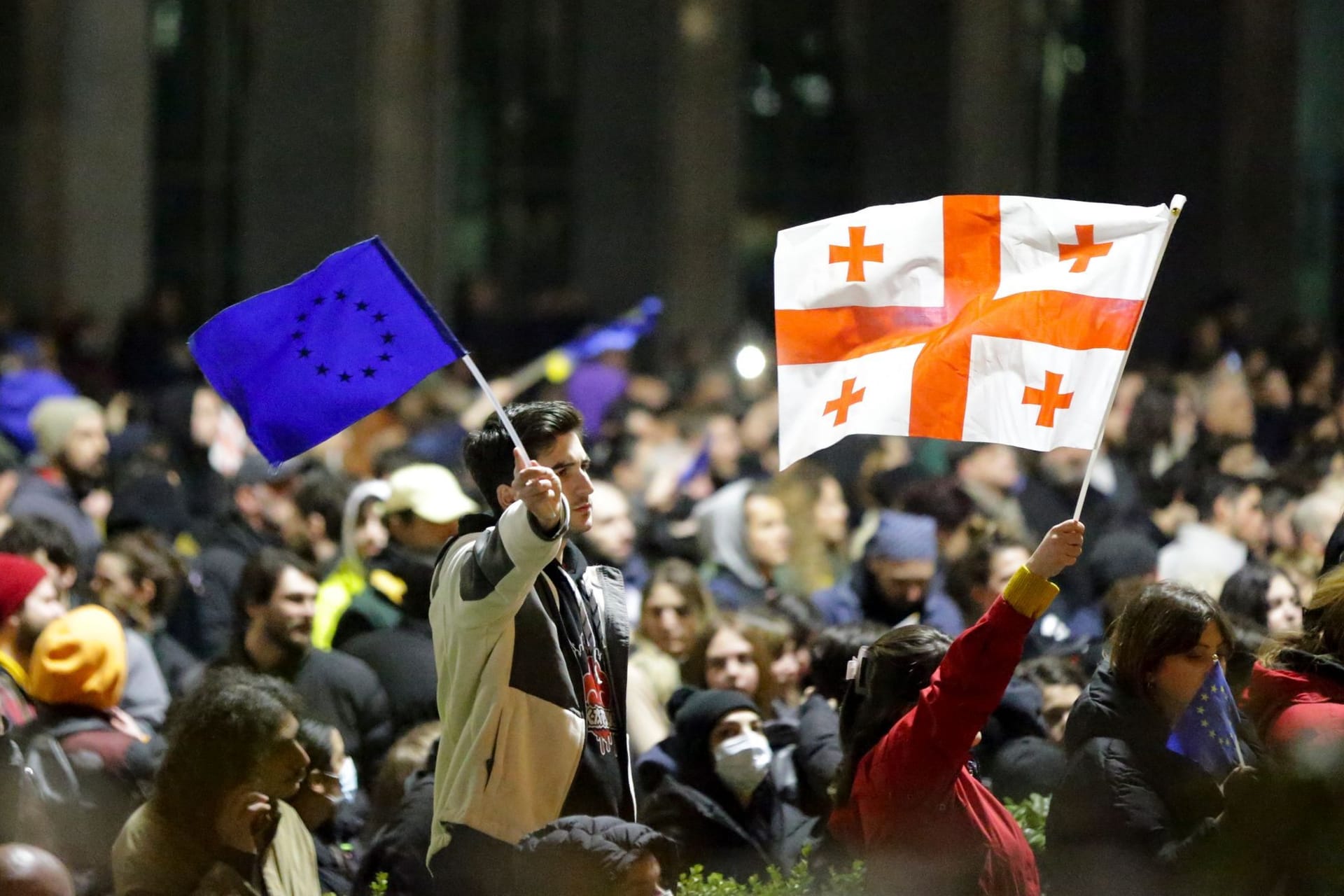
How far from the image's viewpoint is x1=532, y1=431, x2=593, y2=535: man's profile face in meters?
4.31

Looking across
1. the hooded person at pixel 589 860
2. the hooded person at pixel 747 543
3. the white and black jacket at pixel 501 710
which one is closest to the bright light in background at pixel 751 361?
the hooded person at pixel 747 543

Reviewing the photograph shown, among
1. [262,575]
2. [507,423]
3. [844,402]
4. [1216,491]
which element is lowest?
[1216,491]

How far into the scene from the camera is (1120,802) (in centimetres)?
434

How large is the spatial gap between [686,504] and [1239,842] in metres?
7.15

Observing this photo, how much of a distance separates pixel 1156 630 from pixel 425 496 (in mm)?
3300

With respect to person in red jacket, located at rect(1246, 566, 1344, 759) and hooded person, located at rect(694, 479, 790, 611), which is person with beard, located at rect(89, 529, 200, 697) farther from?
person in red jacket, located at rect(1246, 566, 1344, 759)

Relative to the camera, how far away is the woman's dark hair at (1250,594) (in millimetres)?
6695

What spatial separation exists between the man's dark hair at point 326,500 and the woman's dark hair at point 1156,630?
4.47 m

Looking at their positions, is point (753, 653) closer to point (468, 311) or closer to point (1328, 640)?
point (1328, 640)

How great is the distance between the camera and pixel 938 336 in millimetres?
4934

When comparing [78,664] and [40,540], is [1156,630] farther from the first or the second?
[40,540]

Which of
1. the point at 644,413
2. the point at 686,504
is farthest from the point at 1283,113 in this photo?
the point at 686,504

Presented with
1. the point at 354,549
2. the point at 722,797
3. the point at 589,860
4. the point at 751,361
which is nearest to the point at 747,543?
the point at 354,549

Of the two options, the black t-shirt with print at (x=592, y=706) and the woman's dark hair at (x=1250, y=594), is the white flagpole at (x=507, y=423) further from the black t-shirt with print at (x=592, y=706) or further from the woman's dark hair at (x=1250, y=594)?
the woman's dark hair at (x=1250, y=594)
